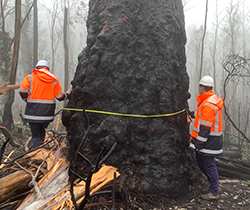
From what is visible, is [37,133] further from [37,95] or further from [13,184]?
[13,184]

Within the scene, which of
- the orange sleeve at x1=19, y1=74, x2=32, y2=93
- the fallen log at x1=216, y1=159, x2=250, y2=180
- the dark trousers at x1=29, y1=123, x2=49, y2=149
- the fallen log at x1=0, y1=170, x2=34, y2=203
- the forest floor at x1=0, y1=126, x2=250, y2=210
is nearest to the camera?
the fallen log at x1=0, y1=170, x2=34, y2=203

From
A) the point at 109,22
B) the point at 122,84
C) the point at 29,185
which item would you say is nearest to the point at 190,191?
the point at 122,84

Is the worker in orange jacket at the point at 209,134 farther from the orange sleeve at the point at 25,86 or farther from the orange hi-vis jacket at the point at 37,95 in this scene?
the orange sleeve at the point at 25,86

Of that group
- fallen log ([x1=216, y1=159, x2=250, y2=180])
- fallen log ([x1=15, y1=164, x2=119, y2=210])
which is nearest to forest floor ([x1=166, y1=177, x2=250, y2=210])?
fallen log ([x1=216, y1=159, x2=250, y2=180])

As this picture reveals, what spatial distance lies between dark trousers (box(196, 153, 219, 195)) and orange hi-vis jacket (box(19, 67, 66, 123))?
2.97 metres

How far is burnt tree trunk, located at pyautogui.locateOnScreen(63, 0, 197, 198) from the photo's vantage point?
2621 millimetres

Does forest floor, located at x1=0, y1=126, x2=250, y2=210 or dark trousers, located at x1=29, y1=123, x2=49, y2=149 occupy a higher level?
dark trousers, located at x1=29, y1=123, x2=49, y2=149

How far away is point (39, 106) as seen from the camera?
340 centimetres

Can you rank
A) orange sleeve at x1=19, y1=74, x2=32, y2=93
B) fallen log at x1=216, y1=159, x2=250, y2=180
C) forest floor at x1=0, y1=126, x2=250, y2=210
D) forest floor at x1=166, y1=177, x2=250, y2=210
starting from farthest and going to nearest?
fallen log at x1=216, y1=159, x2=250, y2=180 → orange sleeve at x1=19, y1=74, x2=32, y2=93 → forest floor at x1=166, y1=177, x2=250, y2=210 → forest floor at x1=0, y1=126, x2=250, y2=210

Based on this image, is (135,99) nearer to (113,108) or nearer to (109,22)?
(113,108)

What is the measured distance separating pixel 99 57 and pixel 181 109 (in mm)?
1670

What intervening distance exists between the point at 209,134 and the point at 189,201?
3.54 ft

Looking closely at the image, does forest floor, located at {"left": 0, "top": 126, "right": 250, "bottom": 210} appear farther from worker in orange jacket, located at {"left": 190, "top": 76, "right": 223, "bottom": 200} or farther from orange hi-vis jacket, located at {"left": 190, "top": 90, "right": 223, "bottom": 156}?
orange hi-vis jacket, located at {"left": 190, "top": 90, "right": 223, "bottom": 156}

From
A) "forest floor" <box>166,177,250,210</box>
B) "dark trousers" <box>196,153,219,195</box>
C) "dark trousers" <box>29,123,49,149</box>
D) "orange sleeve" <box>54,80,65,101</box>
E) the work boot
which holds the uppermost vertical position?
"orange sleeve" <box>54,80,65,101</box>
